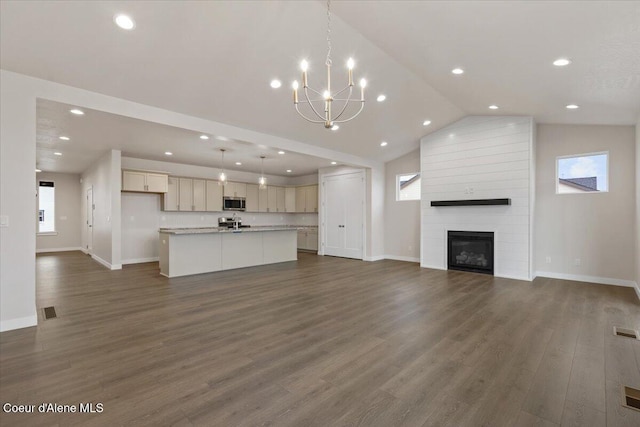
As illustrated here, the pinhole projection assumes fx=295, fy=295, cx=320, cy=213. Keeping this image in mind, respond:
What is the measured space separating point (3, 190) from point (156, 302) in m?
2.16

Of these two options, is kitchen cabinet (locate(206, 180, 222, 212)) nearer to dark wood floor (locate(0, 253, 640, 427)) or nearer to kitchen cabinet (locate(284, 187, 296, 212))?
kitchen cabinet (locate(284, 187, 296, 212))

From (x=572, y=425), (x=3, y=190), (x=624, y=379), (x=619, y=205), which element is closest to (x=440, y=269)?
(x=619, y=205)

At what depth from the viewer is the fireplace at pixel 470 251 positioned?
6.34m

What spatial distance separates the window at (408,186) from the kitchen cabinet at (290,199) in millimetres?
4033

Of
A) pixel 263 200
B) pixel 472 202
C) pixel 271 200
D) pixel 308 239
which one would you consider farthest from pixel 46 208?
pixel 472 202

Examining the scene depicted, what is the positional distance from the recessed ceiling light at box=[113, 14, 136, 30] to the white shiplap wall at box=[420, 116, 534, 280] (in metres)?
6.22

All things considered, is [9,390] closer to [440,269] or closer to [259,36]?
[259,36]

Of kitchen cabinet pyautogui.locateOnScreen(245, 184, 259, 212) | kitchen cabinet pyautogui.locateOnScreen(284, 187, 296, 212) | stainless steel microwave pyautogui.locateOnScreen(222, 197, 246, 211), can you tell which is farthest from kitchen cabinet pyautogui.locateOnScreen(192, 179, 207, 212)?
kitchen cabinet pyautogui.locateOnScreen(284, 187, 296, 212)

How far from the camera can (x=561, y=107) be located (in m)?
4.89

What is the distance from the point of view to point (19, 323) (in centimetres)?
332

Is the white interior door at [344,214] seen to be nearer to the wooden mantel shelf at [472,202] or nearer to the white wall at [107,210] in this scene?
the wooden mantel shelf at [472,202]

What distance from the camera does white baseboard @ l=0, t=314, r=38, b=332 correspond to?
10.6 ft

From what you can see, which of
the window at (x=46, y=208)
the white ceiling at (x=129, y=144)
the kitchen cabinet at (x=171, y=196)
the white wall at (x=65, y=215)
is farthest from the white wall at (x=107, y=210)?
the window at (x=46, y=208)

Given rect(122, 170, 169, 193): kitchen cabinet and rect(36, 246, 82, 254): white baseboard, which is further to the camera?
rect(36, 246, 82, 254): white baseboard
